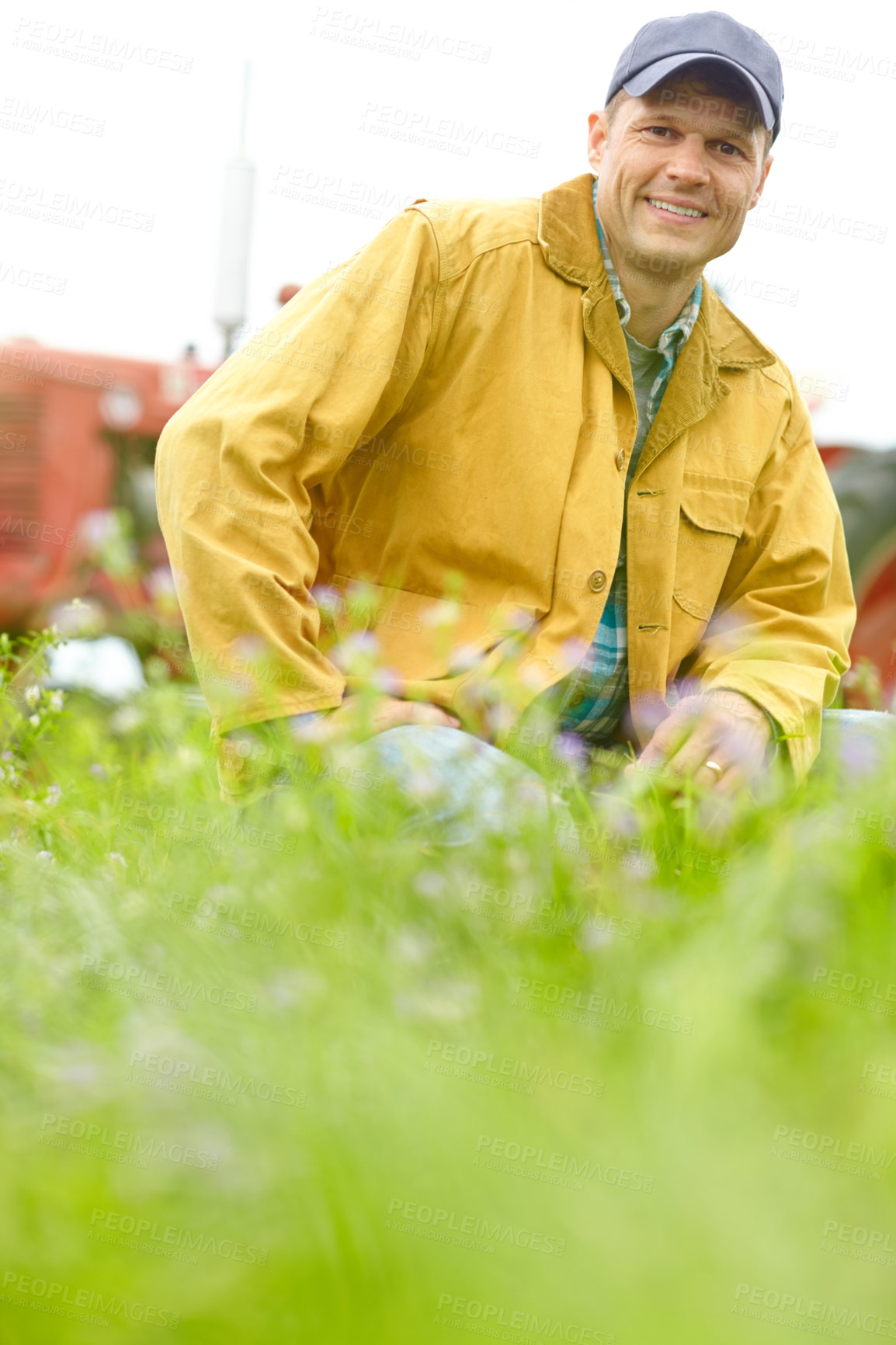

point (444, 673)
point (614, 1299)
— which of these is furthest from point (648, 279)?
point (614, 1299)

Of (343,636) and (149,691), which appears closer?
(343,636)

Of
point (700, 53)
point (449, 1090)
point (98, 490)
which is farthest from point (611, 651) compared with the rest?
point (98, 490)

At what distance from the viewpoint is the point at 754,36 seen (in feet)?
8.07

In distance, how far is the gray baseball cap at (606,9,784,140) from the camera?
93.8 inches

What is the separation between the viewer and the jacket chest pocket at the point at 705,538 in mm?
2617

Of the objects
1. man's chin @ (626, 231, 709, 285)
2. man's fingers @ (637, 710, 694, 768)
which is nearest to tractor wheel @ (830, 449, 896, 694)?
man's chin @ (626, 231, 709, 285)

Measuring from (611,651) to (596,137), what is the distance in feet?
3.61

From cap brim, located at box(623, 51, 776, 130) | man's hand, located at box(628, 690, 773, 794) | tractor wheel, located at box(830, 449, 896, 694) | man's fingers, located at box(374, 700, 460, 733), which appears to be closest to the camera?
man's fingers, located at box(374, 700, 460, 733)

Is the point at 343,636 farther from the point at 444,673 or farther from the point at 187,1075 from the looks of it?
the point at 187,1075

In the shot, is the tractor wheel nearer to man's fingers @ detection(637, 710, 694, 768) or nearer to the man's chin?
the man's chin

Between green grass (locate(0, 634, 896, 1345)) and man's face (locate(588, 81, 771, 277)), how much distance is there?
1329 mm

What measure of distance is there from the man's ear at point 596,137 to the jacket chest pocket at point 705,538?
0.70 metres

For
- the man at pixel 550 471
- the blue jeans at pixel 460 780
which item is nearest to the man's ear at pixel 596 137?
the man at pixel 550 471

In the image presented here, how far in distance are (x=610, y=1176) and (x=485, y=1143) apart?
0.11 meters
